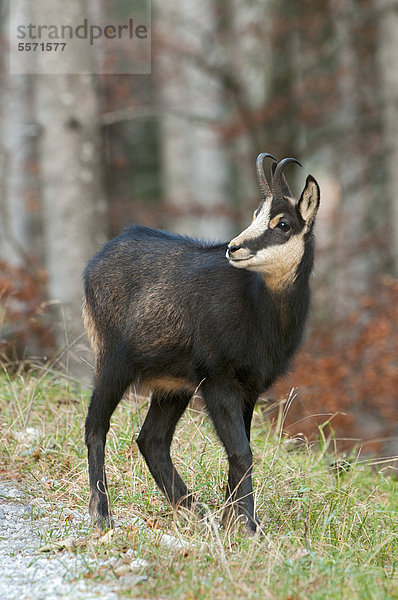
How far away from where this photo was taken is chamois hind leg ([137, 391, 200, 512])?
18.0 feet

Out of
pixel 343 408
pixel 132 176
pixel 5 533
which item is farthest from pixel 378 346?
pixel 132 176

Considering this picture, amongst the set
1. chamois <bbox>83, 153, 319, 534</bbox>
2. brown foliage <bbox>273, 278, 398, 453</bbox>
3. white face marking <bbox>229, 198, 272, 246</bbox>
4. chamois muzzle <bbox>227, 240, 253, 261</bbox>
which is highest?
white face marking <bbox>229, 198, 272, 246</bbox>

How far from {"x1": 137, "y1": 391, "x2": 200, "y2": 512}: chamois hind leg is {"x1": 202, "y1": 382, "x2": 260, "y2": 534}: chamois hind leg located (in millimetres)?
453

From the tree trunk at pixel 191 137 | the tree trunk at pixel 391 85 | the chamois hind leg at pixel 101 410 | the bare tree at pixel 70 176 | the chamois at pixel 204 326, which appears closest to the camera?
the chamois at pixel 204 326

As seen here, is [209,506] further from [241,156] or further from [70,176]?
[241,156]

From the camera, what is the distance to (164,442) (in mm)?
5625

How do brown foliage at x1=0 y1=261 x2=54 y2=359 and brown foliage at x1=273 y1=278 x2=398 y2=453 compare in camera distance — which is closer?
brown foliage at x1=0 y1=261 x2=54 y2=359

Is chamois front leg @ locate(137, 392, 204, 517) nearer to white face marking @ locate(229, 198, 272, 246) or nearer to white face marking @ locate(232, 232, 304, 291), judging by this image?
white face marking @ locate(232, 232, 304, 291)

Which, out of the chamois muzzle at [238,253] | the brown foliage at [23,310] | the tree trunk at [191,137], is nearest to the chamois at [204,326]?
the chamois muzzle at [238,253]

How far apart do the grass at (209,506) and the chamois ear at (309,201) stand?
1646 mm

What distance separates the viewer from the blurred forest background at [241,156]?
10016 mm

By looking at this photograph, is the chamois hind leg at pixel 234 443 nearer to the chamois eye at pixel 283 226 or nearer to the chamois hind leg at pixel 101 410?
the chamois hind leg at pixel 101 410

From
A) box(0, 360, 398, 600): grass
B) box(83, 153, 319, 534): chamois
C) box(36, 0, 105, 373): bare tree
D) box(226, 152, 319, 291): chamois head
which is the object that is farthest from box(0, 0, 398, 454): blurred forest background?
box(226, 152, 319, 291): chamois head

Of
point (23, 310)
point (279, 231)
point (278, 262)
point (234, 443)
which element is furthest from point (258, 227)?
point (23, 310)
